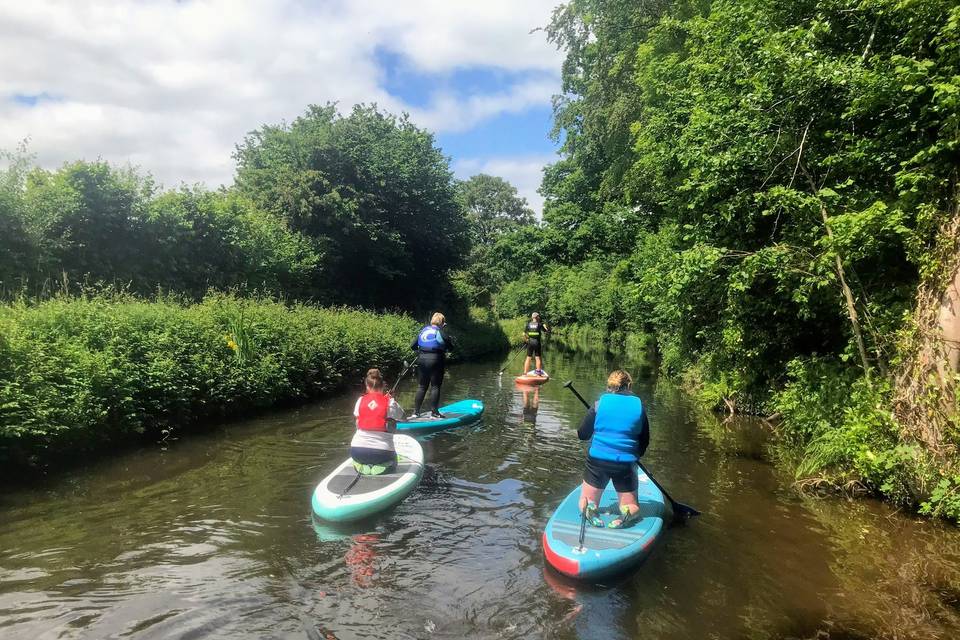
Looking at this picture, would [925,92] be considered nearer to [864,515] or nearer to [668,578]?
[864,515]

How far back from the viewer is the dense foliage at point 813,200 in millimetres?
6852

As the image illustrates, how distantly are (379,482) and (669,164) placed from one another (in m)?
9.23

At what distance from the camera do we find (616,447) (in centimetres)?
564

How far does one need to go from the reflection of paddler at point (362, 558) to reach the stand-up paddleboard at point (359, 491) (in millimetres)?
334

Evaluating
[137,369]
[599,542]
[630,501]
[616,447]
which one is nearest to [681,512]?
[630,501]

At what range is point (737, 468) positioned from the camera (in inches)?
351

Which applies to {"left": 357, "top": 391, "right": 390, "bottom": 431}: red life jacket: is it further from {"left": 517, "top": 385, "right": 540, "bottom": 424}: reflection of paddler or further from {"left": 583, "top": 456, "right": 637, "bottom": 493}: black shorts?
{"left": 517, "top": 385, "right": 540, "bottom": 424}: reflection of paddler

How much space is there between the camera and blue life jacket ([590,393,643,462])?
563cm

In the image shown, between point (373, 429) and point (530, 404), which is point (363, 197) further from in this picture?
point (373, 429)

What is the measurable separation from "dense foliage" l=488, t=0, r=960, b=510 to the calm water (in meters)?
1.43

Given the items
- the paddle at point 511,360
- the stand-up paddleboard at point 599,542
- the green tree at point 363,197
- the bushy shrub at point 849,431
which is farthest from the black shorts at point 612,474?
the green tree at point 363,197

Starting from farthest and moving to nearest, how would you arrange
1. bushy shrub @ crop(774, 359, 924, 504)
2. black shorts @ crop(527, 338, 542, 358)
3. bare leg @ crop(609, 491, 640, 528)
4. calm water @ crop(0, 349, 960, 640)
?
black shorts @ crop(527, 338, 542, 358), bushy shrub @ crop(774, 359, 924, 504), bare leg @ crop(609, 491, 640, 528), calm water @ crop(0, 349, 960, 640)

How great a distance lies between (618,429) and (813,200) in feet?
16.1

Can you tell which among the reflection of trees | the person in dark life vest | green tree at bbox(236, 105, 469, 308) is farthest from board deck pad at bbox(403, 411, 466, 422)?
green tree at bbox(236, 105, 469, 308)
